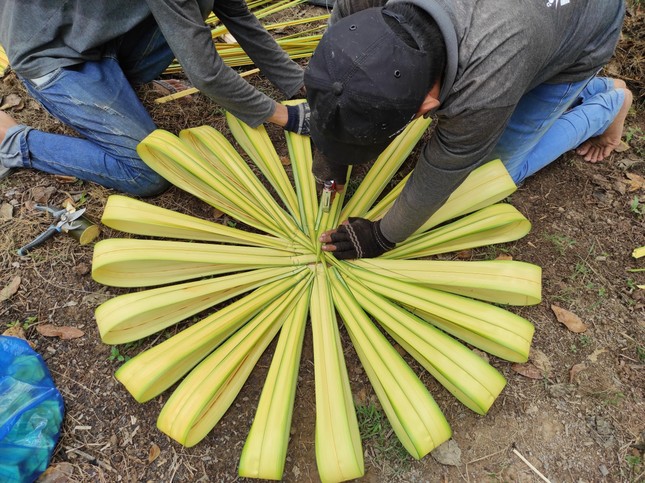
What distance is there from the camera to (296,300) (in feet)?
6.84

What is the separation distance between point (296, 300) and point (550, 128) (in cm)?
169

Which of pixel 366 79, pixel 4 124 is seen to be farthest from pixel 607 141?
pixel 4 124

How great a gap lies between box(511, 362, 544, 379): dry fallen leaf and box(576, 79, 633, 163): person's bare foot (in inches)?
55.8

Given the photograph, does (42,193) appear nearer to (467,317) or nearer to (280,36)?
(280,36)

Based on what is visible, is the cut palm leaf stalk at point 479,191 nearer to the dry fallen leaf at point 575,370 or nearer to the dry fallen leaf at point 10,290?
the dry fallen leaf at point 575,370

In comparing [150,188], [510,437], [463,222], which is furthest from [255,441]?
[150,188]

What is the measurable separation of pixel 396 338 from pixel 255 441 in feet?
2.45

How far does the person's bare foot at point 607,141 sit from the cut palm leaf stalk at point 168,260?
1861 mm

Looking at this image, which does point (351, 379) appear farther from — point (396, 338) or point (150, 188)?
point (150, 188)

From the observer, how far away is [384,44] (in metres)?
1.19

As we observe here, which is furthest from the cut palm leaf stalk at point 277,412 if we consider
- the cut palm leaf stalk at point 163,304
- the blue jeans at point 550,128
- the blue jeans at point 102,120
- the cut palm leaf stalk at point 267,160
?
the blue jeans at point 550,128

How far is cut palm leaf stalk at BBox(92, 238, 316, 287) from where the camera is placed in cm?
194

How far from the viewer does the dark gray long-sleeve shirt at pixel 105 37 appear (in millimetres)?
1915

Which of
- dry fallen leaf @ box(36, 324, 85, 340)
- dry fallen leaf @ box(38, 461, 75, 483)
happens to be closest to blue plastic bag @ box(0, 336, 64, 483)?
dry fallen leaf @ box(38, 461, 75, 483)
